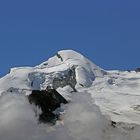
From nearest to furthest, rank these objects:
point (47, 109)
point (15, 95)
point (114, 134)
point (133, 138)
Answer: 1. point (15, 95)
2. point (133, 138)
3. point (114, 134)
4. point (47, 109)

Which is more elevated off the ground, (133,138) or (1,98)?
(1,98)

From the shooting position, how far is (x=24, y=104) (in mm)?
150250

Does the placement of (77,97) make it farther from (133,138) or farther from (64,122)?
(133,138)

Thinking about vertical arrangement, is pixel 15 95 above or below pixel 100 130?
above

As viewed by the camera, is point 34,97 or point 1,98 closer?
point 1,98

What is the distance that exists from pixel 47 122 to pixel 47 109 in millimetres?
9017

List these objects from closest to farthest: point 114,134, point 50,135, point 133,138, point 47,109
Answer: point 50,135 → point 133,138 → point 114,134 → point 47,109

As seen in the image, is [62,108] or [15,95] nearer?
[15,95]

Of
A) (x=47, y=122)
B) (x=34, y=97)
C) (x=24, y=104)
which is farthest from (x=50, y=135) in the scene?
(x=34, y=97)

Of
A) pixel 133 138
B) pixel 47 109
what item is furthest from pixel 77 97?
pixel 47 109

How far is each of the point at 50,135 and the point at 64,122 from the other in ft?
55.9

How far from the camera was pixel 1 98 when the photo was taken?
145 metres

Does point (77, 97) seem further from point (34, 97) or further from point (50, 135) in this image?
point (34, 97)

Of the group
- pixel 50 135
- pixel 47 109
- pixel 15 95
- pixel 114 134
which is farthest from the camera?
pixel 47 109
